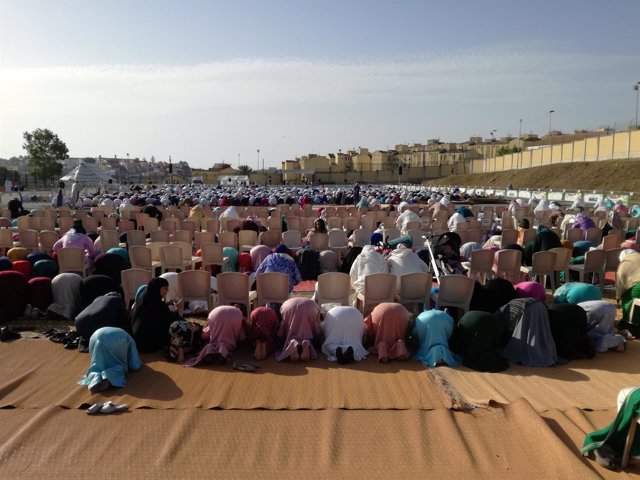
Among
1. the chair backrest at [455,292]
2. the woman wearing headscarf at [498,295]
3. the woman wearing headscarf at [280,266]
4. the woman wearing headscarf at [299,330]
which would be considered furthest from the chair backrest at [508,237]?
the woman wearing headscarf at [299,330]

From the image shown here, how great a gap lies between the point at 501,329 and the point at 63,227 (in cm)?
1123

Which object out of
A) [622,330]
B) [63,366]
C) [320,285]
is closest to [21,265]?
[63,366]

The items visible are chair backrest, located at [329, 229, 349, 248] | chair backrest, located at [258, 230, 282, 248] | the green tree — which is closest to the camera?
chair backrest, located at [258, 230, 282, 248]

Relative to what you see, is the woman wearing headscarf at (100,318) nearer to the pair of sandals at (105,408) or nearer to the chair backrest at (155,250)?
the pair of sandals at (105,408)

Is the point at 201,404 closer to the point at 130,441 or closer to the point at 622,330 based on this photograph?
the point at 130,441

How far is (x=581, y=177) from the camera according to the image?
4259 centimetres

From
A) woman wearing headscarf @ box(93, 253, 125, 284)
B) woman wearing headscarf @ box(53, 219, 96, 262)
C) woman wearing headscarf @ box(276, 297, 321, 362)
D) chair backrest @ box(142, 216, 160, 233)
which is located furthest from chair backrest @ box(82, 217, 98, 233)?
woman wearing headscarf @ box(276, 297, 321, 362)

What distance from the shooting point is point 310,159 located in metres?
99.7

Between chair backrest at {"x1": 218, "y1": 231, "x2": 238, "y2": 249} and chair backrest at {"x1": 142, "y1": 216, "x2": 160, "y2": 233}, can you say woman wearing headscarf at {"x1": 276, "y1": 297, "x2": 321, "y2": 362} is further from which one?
chair backrest at {"x1": 142, "y1": 216, "x2": 160, "y2": 233}

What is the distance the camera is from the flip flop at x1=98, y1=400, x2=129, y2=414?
14.6 feet

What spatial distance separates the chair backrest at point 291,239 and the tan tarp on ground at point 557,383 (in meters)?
6.47

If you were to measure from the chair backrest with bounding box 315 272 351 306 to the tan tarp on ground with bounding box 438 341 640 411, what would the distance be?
6.41 feet

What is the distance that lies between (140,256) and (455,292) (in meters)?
5.28

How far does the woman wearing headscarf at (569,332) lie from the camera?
581 cm
